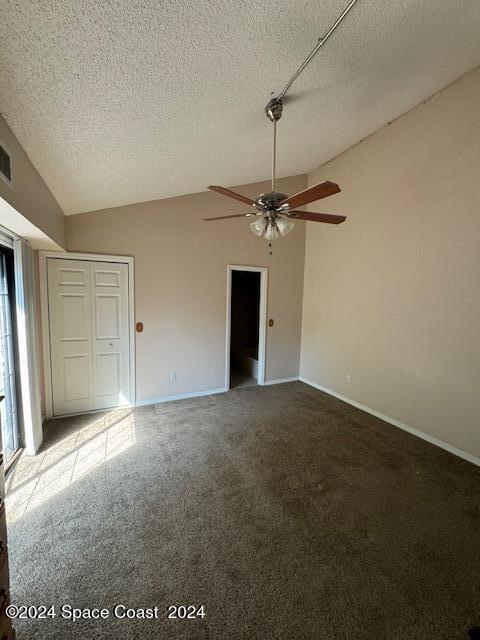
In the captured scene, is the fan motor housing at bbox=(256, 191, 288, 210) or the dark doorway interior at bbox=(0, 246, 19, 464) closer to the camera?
the fan motor housing at bbox=(256, 191, 288, 210)

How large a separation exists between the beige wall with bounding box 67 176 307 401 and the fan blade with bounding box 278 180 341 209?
214 centimetres

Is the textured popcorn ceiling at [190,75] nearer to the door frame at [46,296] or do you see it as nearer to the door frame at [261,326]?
the door frame at [46,296]

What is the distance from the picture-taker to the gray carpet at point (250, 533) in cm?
124

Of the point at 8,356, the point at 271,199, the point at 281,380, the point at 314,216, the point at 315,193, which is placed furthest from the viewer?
the point at 281,380

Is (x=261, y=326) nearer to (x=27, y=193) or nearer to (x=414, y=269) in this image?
(x=414, y=269)

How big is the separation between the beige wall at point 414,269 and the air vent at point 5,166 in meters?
3.53

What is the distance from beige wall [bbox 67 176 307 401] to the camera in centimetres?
326

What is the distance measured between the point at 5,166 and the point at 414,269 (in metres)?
3.54

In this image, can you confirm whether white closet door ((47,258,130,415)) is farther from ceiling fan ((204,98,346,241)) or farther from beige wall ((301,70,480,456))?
beige wall ((301,70,480,456))

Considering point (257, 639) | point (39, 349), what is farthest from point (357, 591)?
point (39, 349)

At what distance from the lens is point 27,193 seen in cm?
169

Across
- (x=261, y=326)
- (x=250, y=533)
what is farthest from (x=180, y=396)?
(x=250, y=533)

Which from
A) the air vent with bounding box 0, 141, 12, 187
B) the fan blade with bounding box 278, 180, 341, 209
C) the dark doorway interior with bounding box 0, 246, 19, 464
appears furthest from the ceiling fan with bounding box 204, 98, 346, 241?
the dark doorway interior with bounding box 0, 246, 19, 464

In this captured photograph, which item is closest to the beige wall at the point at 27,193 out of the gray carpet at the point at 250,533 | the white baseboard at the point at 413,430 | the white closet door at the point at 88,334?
the white closet door at the point at 88,334
